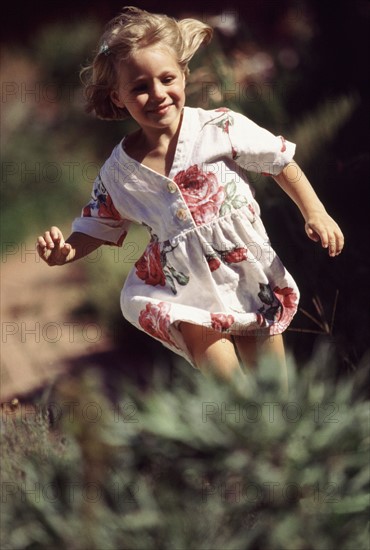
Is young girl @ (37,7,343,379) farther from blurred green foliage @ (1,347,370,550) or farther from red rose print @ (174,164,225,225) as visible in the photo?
blurred green foliage @ (1,347,370,550)

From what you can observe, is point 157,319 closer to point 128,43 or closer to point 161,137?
point 161,137

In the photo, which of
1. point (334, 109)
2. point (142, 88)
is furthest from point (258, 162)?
point (334, 109)

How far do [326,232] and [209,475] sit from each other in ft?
1.84

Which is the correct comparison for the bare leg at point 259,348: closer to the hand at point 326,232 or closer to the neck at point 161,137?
the hand at point 326,232

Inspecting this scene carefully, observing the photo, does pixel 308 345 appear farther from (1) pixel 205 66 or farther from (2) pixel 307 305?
(1) pixel 205 66

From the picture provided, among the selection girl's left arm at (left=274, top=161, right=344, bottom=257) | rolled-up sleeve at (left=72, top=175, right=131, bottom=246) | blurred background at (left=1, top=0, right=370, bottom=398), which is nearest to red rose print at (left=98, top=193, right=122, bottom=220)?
rolled-up sleeve at (left=72, top=175, right=131, bottom=246)

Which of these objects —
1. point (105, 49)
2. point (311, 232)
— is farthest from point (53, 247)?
point (311, 232)

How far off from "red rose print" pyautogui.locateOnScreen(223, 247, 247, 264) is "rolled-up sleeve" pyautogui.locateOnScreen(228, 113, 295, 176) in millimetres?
158

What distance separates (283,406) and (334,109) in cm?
107

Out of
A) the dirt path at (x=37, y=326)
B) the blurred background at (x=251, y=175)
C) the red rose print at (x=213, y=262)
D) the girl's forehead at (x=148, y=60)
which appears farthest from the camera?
the dirt path at (x=37, y=326)

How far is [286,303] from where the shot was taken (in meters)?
2.07

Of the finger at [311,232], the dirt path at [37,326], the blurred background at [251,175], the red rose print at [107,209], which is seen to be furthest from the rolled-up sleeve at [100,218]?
the dirt path at [37,326]

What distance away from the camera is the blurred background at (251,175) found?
9.31ft

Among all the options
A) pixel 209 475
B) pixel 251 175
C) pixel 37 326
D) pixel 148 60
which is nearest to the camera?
pixel 148 60
